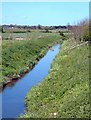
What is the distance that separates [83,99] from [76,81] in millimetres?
5159

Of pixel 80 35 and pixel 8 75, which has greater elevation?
pixel 80 35

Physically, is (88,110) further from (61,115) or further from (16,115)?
(16,115)

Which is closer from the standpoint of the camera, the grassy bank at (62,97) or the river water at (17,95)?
the grassy bank at (62,97)

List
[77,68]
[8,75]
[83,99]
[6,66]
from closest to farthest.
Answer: [83,99]
[77,68]
[8,75]
[6,66]

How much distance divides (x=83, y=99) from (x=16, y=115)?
4659mm

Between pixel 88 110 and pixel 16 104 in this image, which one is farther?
pixel 16 104

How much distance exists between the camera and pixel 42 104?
20656 millimetres

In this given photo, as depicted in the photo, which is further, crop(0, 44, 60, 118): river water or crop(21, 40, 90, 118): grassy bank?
crop(0, 44, 60, 118): river water

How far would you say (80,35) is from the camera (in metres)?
63.4

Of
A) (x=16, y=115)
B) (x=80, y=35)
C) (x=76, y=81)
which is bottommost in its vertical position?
(x=16, y=115)

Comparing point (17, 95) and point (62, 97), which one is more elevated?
point (62, 97)

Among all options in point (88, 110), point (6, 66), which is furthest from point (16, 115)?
point (6, 66)

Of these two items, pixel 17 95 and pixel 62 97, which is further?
pixel 17 95

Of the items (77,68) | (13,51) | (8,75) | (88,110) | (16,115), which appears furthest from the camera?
(13,51)
